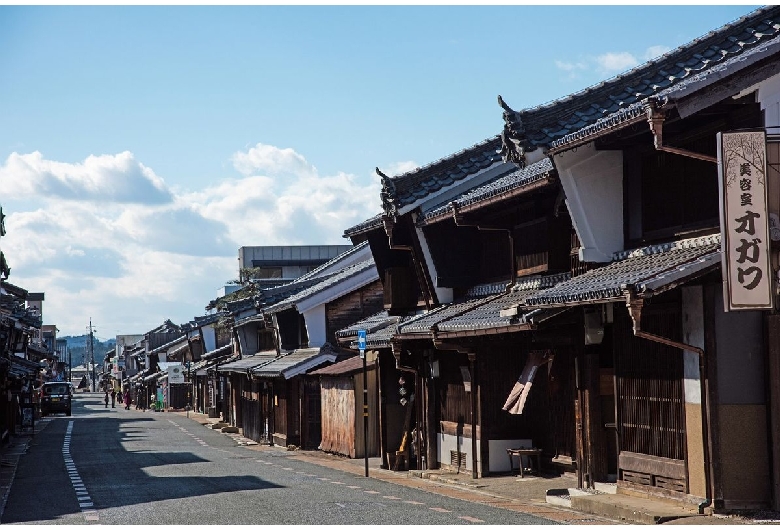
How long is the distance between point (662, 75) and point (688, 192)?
4.52 meters

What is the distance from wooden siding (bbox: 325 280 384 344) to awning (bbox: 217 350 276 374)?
6063mm

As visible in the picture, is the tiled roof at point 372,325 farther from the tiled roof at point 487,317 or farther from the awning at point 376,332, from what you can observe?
the tiled roof at point 487,317

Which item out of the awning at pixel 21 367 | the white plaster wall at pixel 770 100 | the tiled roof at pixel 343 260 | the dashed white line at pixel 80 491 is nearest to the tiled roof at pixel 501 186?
the white plaster wall at pixel 770 100

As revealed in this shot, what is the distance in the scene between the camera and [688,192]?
58.4 feet

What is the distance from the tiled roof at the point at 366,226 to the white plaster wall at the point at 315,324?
917 cm

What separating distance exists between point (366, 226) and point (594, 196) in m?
13.5

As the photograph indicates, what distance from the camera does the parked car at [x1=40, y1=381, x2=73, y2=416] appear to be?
89.0 m

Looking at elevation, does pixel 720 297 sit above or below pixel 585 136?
below

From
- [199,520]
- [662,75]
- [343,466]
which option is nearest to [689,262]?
[662,75]

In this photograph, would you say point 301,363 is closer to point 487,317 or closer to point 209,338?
point 487,317

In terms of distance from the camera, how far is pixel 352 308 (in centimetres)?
4303

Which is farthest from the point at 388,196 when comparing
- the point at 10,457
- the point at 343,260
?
the point at 343,260

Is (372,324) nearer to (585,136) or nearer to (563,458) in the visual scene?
(563,458)

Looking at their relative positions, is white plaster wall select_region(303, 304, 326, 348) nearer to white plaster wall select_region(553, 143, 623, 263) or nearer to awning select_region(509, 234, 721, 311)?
white plaster wall select_region(553, 143, 623, 263)
